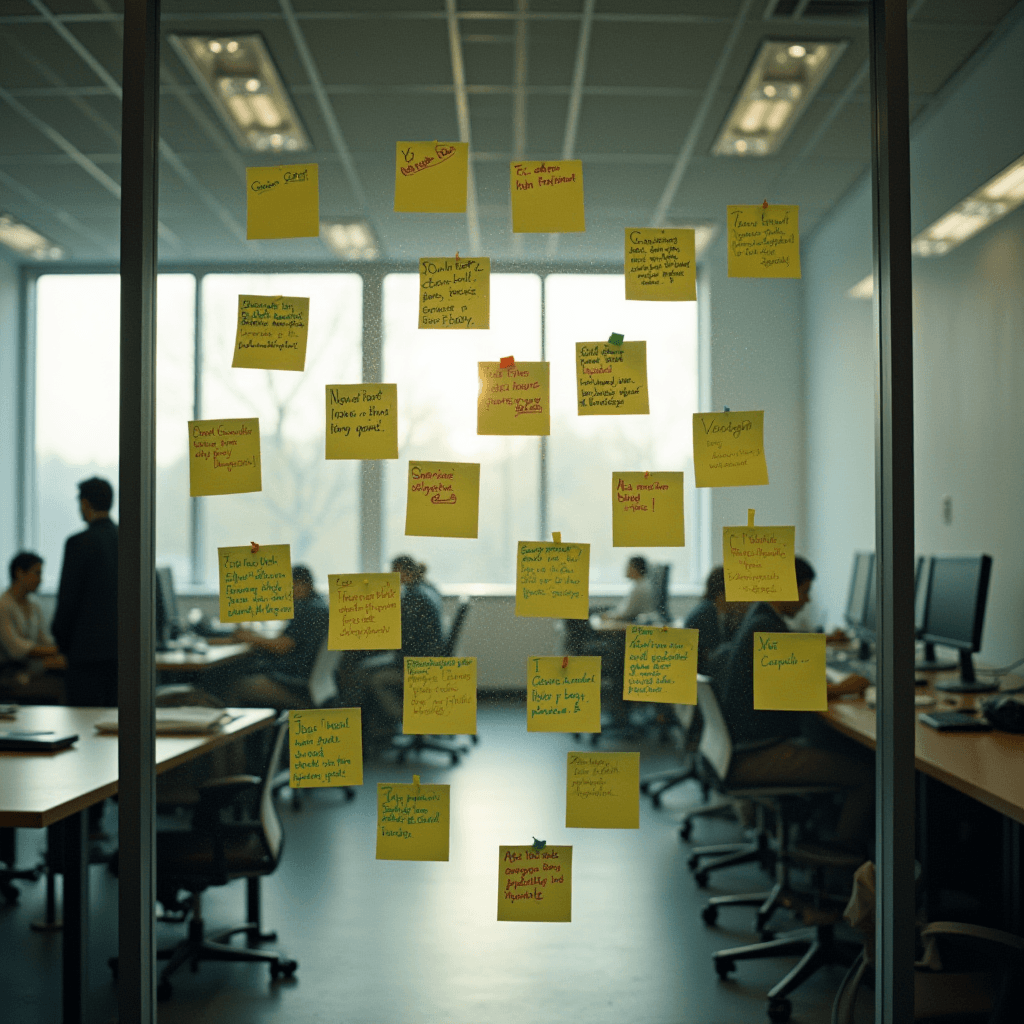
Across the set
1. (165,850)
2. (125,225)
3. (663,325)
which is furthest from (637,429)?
(165,850)

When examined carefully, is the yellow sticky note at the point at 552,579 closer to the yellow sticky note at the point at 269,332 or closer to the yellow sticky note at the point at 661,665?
the yellow sticky note at the point at 661,665

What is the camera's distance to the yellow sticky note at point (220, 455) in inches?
69.0

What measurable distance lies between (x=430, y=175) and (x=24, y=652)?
4.20 m

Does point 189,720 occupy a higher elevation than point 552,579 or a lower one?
lower

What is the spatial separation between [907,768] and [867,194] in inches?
42.1

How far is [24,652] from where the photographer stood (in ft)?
16.0

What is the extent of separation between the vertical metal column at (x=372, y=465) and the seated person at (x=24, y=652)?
3.63m

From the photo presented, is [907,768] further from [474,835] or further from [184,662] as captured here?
[184,662]

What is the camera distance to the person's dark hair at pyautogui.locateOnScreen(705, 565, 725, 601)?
1789 millimetres

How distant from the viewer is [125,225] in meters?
1.63

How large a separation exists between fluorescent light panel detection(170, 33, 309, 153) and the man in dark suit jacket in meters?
1.75

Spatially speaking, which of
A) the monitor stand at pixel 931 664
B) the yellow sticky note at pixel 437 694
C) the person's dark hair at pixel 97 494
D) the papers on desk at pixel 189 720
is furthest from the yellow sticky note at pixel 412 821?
the monitor stand at pixel 931 664

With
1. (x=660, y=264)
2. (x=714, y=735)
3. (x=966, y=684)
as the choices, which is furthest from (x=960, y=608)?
(x=660, y=264)

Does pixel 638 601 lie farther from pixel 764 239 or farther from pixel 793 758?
pixel 764 239
